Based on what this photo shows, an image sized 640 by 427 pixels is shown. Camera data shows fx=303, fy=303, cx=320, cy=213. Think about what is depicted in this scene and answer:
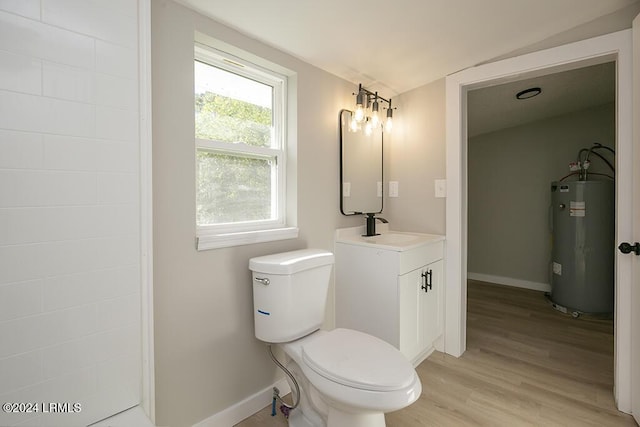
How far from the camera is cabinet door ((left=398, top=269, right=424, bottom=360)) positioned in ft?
6.01

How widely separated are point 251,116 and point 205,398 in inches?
59.1

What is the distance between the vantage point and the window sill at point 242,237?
4.75 ft

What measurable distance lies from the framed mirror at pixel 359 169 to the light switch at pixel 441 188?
442 mm

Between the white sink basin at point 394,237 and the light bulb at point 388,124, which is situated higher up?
the light bulb at point 388,124

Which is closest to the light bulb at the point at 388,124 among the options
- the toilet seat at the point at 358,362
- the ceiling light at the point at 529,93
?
the ceiling light at the point at 529,93

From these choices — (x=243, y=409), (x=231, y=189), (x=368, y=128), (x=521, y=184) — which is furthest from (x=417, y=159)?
(x=521, y=184)

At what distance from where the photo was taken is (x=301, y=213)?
6.28ft

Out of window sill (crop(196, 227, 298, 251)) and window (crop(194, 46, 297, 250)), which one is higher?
window (crop(194, 46, 297, 250))

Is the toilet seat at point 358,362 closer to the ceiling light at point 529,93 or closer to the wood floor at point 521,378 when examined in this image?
the wood floor at point 521,378

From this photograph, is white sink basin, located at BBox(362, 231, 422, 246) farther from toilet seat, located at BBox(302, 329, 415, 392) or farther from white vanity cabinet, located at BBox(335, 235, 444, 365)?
toilet seat, located at BBox(302, 329, 415, 392)

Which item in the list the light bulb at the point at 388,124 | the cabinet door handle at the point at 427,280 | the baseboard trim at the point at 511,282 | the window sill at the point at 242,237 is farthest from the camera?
the baseboard trim at the point at 511,282

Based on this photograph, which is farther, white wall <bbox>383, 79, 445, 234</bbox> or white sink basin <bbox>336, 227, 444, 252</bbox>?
white wall <bbox>383, 79, 445, 234</bbox>

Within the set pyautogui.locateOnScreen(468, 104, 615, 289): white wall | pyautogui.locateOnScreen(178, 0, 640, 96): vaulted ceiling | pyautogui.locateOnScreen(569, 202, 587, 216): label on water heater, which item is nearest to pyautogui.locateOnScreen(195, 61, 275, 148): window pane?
pyautogui.locateOnScreen(178, 0, 640, 96): vaulted ceiling

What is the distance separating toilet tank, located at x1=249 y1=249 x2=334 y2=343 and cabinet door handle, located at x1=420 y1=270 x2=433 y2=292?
2.70 feet
